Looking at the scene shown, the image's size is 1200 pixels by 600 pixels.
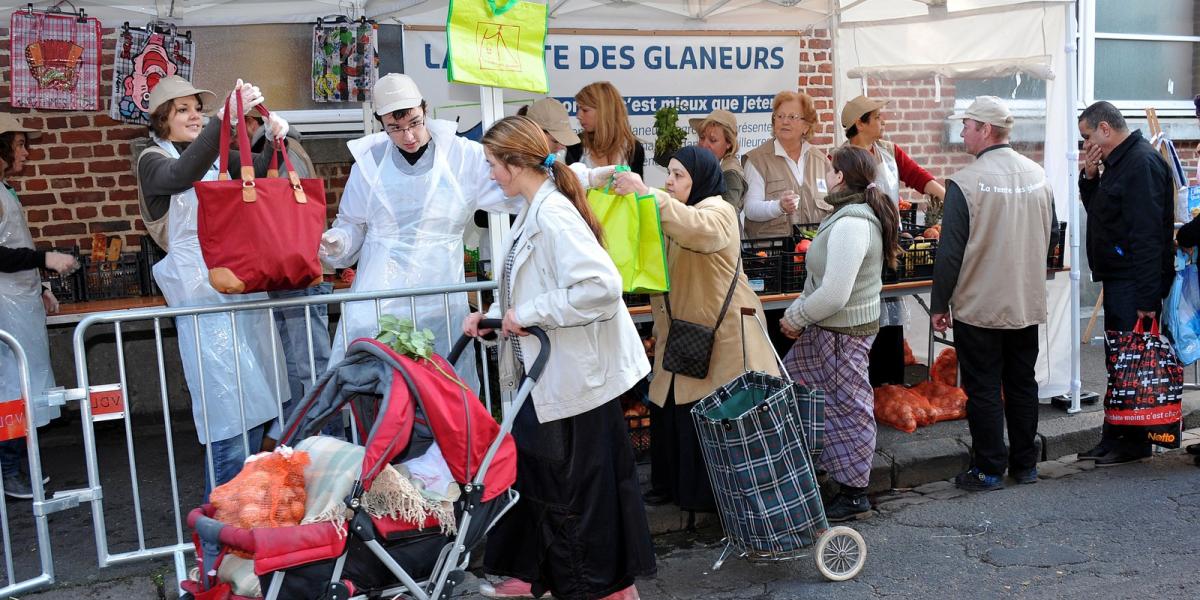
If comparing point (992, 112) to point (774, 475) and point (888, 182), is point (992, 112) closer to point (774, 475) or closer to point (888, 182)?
point (888, 182)

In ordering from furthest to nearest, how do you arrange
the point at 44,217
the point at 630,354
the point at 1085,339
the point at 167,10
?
the point at 1085,339 < the point at 44,217 < the point at 167,10 < the point at 630,354

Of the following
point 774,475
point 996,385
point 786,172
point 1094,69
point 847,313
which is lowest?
point 774,475

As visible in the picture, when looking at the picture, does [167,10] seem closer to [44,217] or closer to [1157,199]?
[44,217]

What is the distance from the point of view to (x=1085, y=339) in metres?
8.72

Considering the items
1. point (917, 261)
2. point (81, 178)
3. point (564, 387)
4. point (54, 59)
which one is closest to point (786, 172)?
point (917, 261)

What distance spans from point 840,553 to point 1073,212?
3.42 m

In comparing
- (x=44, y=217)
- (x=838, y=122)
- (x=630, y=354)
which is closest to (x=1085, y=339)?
(x=838, y=122)

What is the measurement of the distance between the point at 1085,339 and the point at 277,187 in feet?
23.4

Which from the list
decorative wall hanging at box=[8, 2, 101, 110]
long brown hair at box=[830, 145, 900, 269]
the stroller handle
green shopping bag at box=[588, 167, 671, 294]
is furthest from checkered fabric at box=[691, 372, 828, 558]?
decorative wall hanging at box=[8, 2, 101, 110]

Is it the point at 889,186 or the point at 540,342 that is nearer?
the point at 540,342

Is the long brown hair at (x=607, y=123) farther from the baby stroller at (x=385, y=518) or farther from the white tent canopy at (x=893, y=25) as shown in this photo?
the baby stroller at (x=385, y=518)

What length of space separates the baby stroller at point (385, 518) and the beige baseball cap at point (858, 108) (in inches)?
147

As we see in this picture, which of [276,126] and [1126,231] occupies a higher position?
[276,126]

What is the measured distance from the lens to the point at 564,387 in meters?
3.70
